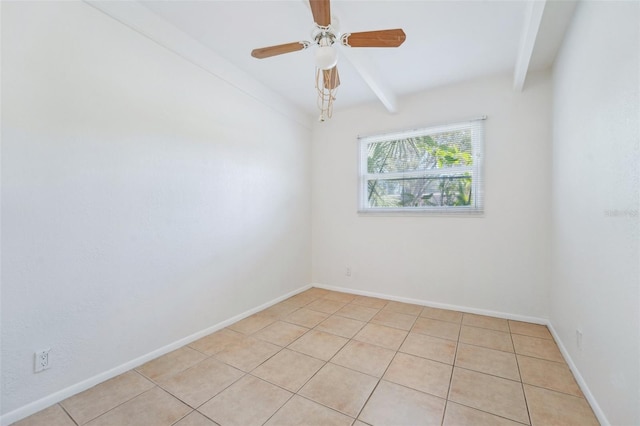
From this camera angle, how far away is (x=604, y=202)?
1378mm

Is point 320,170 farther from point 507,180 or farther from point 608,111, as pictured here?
point 608,111

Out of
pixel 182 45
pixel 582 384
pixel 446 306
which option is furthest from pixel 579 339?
pixel 182 45

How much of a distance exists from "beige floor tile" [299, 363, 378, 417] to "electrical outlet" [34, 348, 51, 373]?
1.46 metres

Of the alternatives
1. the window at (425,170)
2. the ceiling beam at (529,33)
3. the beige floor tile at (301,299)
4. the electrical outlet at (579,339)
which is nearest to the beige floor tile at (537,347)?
the electrical outlet at (579,339)

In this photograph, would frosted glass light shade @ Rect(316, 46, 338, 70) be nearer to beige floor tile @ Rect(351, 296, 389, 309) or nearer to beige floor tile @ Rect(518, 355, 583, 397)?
beige floor tile @ Rect(518, 355, 583, 397)

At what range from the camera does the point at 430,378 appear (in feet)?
5.76

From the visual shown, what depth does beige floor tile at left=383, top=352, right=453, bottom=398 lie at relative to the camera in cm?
167

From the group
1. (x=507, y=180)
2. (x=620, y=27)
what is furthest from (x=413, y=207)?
(x=620, y=27)

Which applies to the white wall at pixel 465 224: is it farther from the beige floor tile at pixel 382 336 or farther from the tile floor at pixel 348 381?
the beige floor tile at pixel 382 336

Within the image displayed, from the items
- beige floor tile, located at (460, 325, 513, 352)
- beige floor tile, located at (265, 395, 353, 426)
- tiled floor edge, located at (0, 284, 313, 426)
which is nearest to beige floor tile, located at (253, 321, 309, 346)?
tiled floor edge, located at (0, 284, 313, 426)

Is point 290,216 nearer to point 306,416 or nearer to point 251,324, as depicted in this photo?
point 251,324

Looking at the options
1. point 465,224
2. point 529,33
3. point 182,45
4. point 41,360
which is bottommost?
point 41,360

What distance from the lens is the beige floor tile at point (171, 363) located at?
1.82 meters

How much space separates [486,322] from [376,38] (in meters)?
2.73
